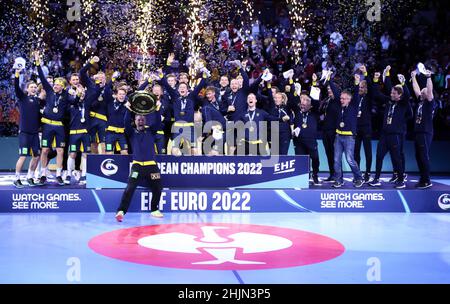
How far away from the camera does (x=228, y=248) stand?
6488mm

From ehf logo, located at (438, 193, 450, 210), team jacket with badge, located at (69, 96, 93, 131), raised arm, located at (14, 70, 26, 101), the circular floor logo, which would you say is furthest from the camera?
team jacket with badge, located at (69, 96, 93, 131)

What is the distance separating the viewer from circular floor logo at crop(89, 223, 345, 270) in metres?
5.89

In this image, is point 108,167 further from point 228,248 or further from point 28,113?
point 228,248

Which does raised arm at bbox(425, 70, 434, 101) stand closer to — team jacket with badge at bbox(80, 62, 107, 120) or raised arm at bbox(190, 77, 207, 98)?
raised arm at bbox(190, 77, 207, 98)

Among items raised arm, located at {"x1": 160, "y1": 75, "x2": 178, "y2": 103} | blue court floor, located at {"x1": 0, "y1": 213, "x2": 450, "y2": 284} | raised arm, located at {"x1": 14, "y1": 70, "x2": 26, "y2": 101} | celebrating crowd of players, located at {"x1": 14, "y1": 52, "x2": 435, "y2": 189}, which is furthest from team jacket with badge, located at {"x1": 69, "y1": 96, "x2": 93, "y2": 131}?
blue court floor, located at {"x1": 0, "y1": 213, "x2": 450, "y2": 284}

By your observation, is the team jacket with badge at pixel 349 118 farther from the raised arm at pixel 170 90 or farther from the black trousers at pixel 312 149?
the raised arm at pixel 170 90

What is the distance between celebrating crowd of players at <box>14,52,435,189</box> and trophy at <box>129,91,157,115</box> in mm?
1063

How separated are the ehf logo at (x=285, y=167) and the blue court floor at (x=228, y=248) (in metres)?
0.75

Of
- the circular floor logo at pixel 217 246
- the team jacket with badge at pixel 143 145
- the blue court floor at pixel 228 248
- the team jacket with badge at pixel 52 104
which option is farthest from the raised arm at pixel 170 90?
the circular floor logo at pixel 217 246

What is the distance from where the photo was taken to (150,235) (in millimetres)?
7242

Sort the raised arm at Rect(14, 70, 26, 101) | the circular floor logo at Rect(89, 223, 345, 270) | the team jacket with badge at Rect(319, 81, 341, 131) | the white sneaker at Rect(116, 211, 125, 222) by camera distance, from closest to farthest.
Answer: the circular floor logo at Rect(89, 223, 345, 270), the white sneaker at Rect(116, 211, 125, 222), the raised arm at Rect(14, 70, 26, 101), the team jacket with badge at Rect(319, 81, 341, 131)

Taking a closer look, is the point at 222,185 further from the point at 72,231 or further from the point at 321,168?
the point at 321,168

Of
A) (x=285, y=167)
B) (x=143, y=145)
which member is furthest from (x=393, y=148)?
(x=143, y=145)

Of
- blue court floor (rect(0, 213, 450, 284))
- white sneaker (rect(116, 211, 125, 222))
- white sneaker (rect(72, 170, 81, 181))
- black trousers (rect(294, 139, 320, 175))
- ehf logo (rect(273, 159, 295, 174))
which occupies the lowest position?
blue court floor (rect(0, 213, 450, 284))
